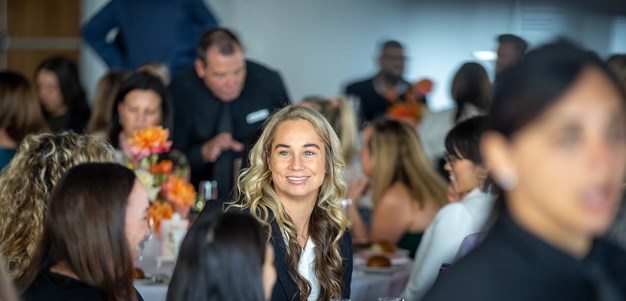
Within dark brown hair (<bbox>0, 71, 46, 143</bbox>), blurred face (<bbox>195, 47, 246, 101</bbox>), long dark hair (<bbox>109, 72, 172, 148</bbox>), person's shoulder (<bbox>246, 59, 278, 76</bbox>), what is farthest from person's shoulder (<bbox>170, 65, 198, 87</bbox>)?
dark brown hair (<bbox>0, 71, 46, 143</bbox>)

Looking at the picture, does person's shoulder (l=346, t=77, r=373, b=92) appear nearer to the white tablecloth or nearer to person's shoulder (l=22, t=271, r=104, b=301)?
the white tablecloth

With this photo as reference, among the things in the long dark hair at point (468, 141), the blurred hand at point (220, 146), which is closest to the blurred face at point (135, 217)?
the long dark hair at point (468, 141)

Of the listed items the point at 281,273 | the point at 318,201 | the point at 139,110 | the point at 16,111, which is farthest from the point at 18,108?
the point at 281,273

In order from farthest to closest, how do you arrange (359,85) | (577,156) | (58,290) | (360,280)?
(359,85)
(360,280)
(58,290)
(577,156)

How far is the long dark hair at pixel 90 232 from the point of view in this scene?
2.27 metres

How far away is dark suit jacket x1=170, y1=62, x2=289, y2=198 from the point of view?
6078 millimetres

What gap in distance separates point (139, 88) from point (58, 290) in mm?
3470

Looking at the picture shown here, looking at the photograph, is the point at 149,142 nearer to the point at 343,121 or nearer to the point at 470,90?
the point at 343,121

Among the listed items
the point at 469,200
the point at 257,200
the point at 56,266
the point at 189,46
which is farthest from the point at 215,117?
the point at 56,266

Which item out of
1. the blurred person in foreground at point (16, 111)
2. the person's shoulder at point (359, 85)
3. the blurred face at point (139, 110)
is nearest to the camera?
the blurred person in foreground at point (16, 111)

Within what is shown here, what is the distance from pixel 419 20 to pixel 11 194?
759cm

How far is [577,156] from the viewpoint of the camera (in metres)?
1.31

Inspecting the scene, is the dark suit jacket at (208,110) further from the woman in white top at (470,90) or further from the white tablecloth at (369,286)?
the white tablecloth at (369,286)

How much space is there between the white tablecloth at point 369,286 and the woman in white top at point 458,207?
0.20 meters
